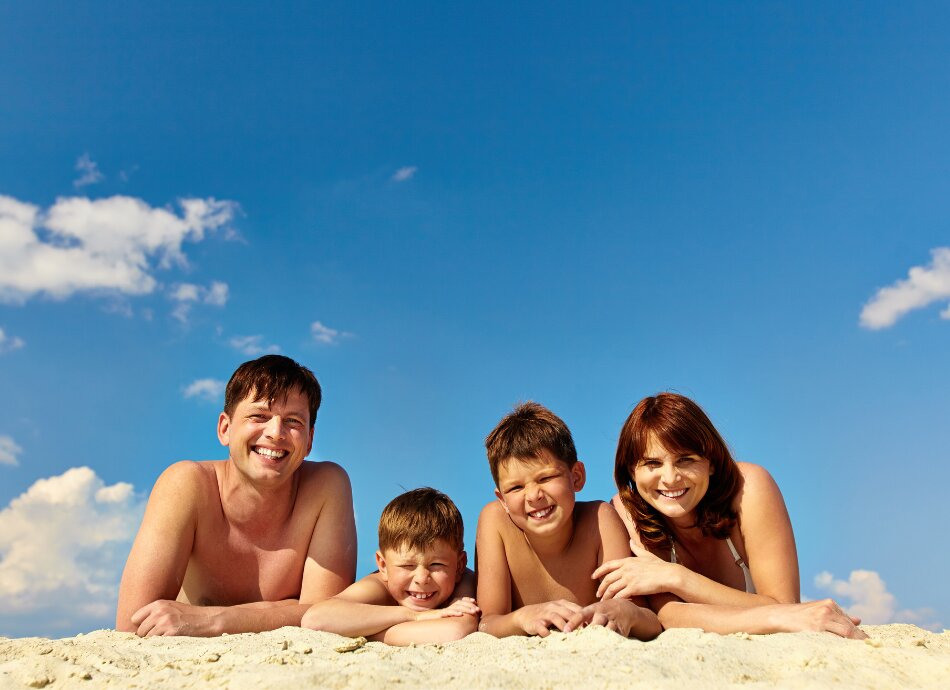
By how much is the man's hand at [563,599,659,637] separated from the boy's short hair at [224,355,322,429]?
2762mm

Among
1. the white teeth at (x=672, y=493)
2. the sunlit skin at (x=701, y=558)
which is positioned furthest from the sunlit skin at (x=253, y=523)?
the white teeth at (x=672, y=493)

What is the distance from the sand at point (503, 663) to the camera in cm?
329

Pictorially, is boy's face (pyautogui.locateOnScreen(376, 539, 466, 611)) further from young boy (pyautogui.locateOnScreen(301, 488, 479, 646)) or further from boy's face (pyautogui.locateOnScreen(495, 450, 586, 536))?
boy's face (pyautogui.locateOnScreen(495, 450, 586, 536))

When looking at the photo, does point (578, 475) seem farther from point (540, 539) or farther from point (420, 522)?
point (420, 522)

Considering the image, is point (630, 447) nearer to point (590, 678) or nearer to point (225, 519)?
point (590, 678)

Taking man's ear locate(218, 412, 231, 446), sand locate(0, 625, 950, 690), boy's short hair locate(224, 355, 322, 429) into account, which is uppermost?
boy's short hair locate(224, 355, 322, 429)

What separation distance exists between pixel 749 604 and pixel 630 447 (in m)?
1.18

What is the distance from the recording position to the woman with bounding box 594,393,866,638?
4953 mm

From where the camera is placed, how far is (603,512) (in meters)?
5.46

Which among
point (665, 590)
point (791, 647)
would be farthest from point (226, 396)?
point (791, 647)

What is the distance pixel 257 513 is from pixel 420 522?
4.60 feet

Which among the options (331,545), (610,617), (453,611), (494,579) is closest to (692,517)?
(610,617)

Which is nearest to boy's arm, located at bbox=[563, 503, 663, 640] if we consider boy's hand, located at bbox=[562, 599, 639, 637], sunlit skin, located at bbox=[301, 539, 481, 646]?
boy's hand, located at bbox=[562, 599, 639, 637]

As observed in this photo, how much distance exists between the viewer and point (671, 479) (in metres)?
5.13
